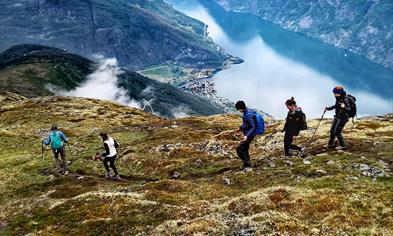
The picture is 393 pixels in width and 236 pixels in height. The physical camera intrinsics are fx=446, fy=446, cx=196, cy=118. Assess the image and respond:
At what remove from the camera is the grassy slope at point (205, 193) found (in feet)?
82.6

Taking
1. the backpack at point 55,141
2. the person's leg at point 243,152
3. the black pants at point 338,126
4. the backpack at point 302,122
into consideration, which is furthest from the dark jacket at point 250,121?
the backpack at point 55,141

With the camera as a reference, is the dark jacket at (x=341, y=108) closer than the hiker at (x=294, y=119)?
No

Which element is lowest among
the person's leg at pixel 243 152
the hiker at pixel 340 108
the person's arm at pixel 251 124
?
the person's leg at pixel 243 152

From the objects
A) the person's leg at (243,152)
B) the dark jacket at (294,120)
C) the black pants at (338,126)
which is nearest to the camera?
the person's leg at (243,152)

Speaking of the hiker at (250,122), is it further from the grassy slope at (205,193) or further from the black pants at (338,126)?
the black pants at (338,126)

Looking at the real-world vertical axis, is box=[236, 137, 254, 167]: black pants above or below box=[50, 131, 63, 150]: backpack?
above

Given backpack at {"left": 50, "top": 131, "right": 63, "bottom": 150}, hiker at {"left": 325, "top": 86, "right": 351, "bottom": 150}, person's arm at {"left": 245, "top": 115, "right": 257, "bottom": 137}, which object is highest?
hiker at {"left": 325, "top": 86, "right": 351, "bottom": 150}

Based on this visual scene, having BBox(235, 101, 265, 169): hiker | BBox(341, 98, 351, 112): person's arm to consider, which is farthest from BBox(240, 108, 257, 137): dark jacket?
BBox(341, 98, 351, 112): person's arm

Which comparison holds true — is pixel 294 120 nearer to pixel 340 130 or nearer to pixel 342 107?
pixel 342 107

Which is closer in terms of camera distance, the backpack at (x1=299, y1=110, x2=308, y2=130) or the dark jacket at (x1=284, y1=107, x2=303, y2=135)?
the backpack at (x1=299, y1=110, x2=308, y2=130)

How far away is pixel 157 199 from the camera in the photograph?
32.9 m

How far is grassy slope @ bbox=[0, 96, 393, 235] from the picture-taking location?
25172mm

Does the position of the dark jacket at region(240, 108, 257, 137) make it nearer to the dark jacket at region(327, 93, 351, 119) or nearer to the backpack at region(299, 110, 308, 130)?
the backpack at region(299, 110, 308, 130)

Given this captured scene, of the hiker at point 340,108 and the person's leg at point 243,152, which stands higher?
the hiker at point 340,108
